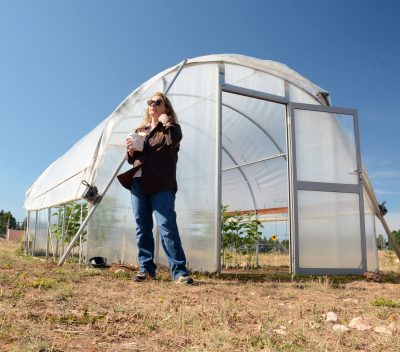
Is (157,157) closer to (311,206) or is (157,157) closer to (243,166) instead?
(311,206)

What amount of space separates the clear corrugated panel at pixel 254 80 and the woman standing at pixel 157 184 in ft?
7.72

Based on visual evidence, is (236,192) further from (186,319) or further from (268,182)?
(186,319)

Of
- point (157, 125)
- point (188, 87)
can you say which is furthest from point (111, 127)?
point (157, 125)

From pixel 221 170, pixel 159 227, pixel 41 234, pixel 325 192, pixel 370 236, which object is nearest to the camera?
pixel 159 227

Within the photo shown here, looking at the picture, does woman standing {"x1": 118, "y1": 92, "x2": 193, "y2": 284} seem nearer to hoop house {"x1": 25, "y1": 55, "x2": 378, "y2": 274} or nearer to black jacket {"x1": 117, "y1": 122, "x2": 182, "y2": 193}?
black jacket {"x1": 117, "y1": 122, "x2": 182, "y2": 193}

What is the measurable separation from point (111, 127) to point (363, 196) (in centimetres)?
373

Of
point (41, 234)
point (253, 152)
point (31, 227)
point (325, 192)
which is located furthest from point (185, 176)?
point (31, 227)

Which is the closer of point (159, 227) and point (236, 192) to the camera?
point (159, 227)

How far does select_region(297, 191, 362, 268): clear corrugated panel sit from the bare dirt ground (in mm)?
2402

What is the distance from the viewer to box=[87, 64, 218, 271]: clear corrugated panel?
5.42 meters

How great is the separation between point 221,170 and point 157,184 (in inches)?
68.1

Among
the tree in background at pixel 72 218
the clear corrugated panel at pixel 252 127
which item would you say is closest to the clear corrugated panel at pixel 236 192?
the clear corrugated panel at pixel 252 127

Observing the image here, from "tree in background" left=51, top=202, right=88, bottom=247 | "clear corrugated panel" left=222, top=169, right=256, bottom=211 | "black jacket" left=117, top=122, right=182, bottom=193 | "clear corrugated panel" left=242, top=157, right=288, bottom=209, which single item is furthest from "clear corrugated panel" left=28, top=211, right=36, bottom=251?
"black jacket" left=117, top=122, right=182, bottom=193

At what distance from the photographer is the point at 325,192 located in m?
5.98
